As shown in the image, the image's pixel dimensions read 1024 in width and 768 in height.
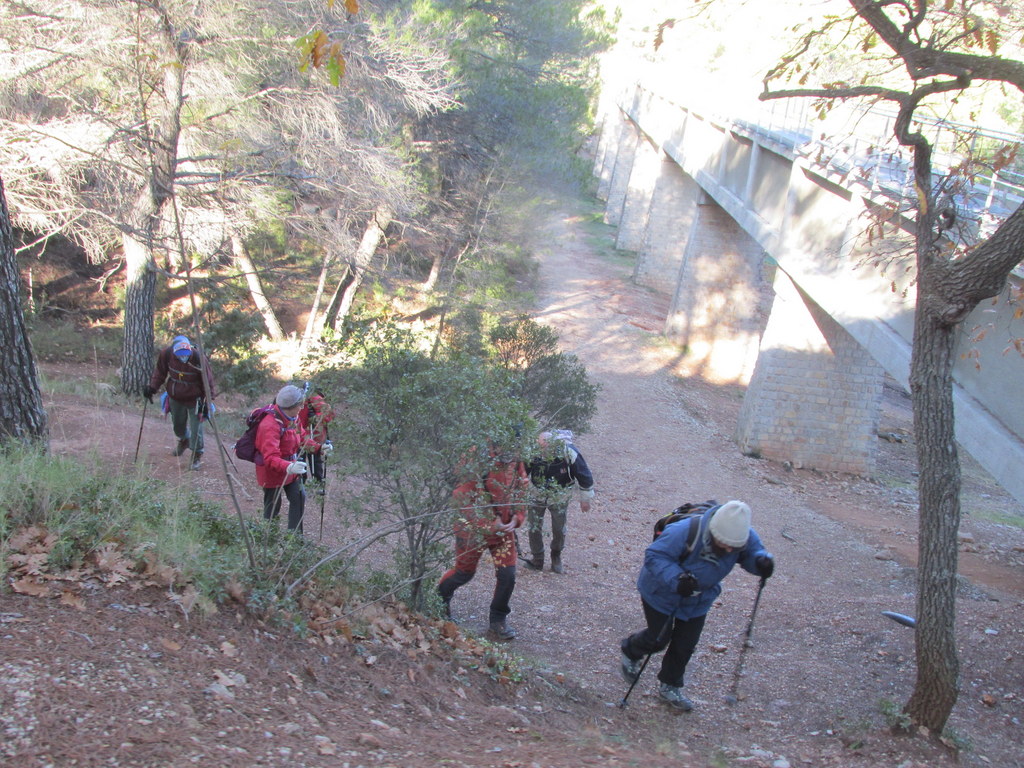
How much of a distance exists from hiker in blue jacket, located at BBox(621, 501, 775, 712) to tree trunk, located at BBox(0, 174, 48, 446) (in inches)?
154

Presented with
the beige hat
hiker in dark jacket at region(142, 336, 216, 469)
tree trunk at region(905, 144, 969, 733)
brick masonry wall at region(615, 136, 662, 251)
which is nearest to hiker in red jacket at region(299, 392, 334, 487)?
the beige hat

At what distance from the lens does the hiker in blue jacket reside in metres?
4.56

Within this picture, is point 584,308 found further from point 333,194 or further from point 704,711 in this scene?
point 704,711

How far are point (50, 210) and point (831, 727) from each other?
11442 millimetres

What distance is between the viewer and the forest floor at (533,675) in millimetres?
3197

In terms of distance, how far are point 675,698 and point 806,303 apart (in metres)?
11.2

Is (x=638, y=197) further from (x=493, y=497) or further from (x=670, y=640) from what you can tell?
(x=670, y=640)

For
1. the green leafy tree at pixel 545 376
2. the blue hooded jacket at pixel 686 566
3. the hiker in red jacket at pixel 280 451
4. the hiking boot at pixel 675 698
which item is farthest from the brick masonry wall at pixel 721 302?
the blue hooded jacket at pixel 686 566

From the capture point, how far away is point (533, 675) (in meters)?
4.95

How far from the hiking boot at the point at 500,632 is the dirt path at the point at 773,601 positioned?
18 cm

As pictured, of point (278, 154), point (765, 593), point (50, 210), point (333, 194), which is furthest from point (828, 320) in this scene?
point (50, 210)

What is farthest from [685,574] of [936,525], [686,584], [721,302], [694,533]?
[721,302]

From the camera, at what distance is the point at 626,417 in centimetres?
1681

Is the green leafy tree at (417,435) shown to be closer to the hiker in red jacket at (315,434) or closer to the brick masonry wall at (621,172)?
the hiker in red jacket at (315,434)
